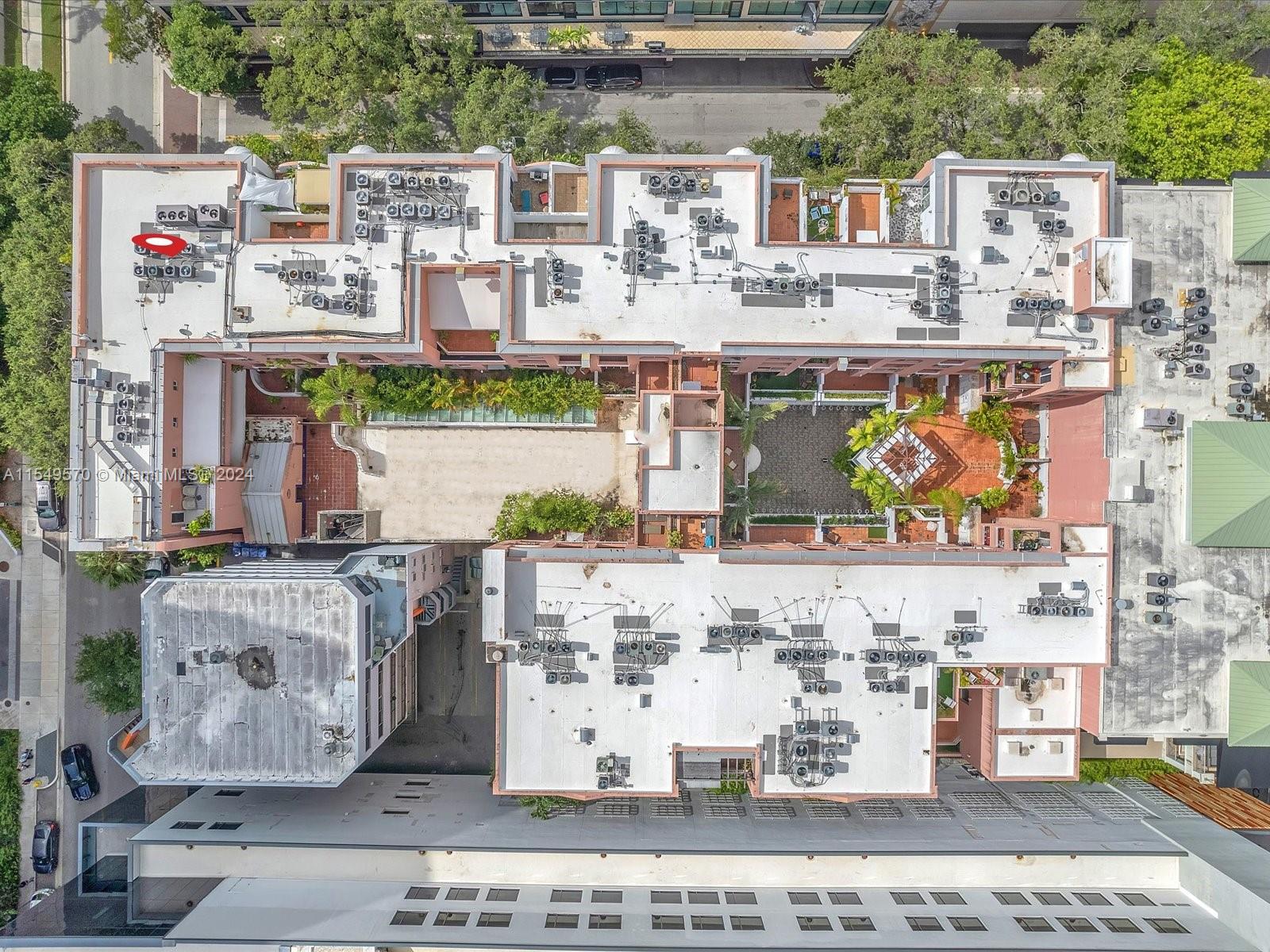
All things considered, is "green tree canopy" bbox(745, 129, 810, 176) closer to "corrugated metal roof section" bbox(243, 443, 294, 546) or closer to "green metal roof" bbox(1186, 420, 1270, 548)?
"green metal roof" bbox(1186, 420, 1270, 548)

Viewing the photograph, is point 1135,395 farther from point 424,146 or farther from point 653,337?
point 424,146

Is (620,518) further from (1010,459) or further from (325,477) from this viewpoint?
(1010,459)

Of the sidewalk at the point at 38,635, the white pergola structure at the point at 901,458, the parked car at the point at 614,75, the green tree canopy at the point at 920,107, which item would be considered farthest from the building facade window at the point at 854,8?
the sidewalk at the point at 38,635

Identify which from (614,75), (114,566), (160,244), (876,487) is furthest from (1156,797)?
(114,566)

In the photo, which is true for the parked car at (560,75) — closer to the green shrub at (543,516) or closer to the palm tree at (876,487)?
the green shrub at (543,516)

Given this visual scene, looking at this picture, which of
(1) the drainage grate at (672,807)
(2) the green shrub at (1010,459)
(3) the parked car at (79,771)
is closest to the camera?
(1) the drainage grate at (672,807)

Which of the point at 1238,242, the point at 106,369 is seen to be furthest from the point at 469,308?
the point at 1238,242
